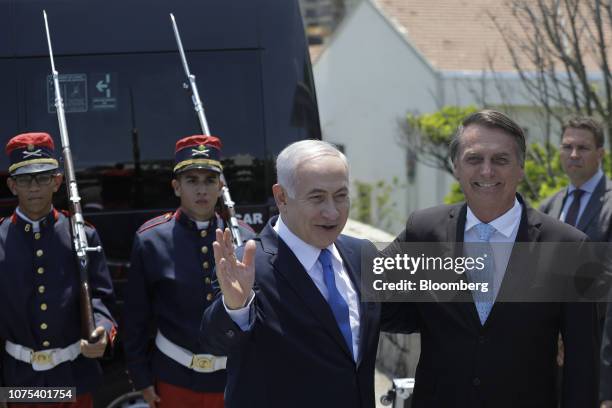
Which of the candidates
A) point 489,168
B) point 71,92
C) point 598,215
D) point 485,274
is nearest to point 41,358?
point 71,92

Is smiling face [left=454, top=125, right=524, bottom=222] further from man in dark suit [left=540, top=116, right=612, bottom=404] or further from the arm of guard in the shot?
man in dark suit [left=540, top=116, right=612, bottom=404]

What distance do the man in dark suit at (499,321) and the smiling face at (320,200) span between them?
1.80 feet

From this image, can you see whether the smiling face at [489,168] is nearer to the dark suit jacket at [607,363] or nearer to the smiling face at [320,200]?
the smiling face at [320,200]

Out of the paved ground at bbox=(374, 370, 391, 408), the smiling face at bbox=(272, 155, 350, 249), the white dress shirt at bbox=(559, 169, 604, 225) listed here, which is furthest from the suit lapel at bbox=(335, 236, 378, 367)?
the paved ground at bbox=(374, 370, 391, 408)

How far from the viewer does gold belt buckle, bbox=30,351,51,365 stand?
425 cm

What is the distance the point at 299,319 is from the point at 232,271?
0.29 meters

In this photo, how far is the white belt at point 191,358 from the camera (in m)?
4.39

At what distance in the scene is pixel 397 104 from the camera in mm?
23938

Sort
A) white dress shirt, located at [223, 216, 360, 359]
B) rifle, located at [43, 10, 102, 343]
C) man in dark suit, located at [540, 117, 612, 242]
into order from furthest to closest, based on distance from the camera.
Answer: man in dark suit, located at [540, 117, 612, 242] → rifle, located at [43, 10, 102, 343] → white dress shirt, located at [223, 216, 360, 359]

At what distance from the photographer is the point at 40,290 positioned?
4.24 m

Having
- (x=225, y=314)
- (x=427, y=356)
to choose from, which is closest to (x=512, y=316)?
(x=427, y=356)

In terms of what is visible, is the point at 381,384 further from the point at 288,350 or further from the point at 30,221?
the point at 288,350

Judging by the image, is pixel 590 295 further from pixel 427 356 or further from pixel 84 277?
pixel 84 277

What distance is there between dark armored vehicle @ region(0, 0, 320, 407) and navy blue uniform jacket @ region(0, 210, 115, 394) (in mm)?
740
